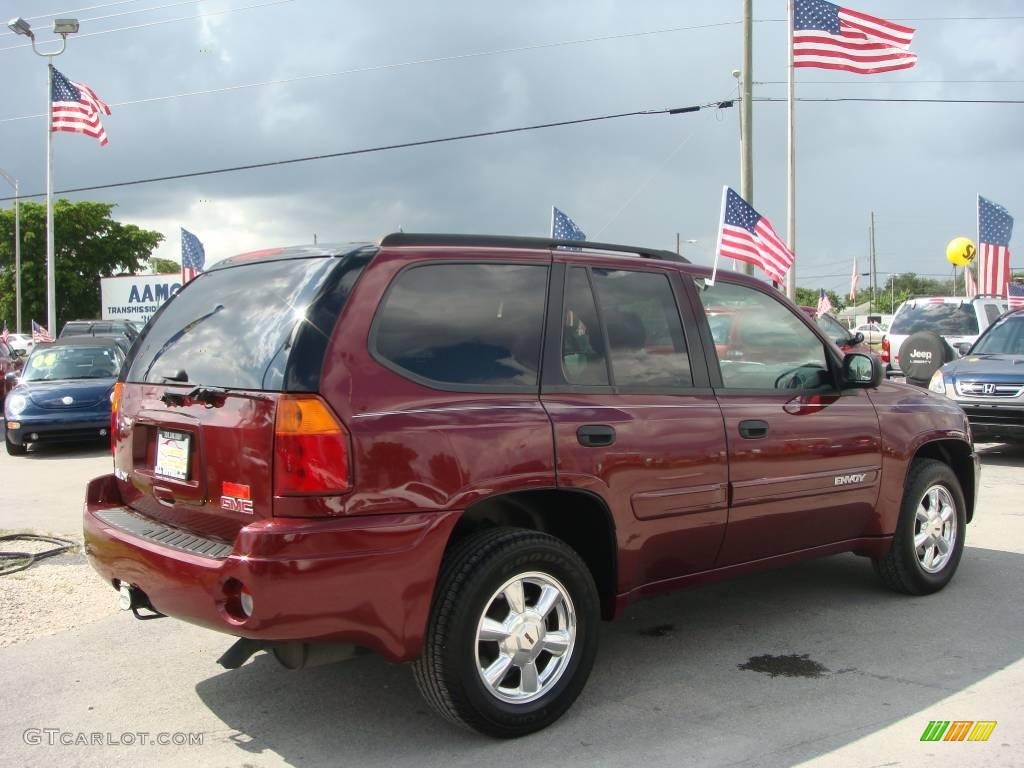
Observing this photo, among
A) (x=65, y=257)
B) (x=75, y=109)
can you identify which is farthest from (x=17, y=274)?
(x=75, y=109)

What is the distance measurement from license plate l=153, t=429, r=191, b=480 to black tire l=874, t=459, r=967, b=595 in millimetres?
3765

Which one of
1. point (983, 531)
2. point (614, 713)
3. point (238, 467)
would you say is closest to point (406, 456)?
point (238, 467)

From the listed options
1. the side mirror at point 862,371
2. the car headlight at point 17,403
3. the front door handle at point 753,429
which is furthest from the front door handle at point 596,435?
the car headlight at point 17,403

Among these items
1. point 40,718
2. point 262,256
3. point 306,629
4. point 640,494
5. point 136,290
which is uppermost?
point 136,290

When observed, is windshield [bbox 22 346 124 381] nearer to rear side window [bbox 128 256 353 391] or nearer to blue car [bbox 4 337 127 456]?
blue car [bbox 4 337 127 456]

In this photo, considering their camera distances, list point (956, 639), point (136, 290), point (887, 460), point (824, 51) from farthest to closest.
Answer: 1. point (136, 290)
2. point (824, 51)
3. point (887, 460)
4. point (956, 639)

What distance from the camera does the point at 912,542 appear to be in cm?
532

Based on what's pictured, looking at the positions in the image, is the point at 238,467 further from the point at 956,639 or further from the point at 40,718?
the point at 956,639

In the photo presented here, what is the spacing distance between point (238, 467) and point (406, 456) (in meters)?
0.58

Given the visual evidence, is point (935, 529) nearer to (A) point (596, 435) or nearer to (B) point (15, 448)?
(A) point (596, 435)

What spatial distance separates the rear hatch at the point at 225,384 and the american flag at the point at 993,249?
16.1 meters

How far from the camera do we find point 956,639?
4.74 metres

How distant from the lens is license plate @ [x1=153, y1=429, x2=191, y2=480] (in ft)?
11.8

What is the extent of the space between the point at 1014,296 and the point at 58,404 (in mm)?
15382
